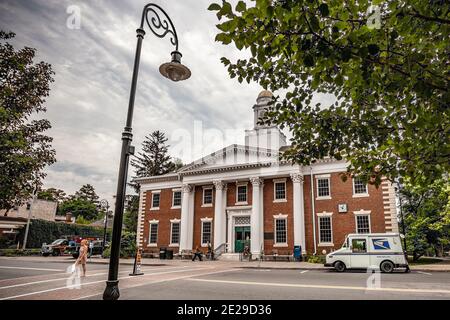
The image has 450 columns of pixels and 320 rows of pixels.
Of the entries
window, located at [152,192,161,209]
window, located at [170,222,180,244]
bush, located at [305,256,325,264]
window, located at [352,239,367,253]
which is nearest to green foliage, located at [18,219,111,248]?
window, located at [152,192,161,209]

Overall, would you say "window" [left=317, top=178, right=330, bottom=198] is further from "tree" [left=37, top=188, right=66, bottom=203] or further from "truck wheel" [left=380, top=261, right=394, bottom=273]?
"tree" [left=37, top=188, right=66, bottom=203]

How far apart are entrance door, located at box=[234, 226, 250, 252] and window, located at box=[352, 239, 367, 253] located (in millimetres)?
13999

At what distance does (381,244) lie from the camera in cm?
1705

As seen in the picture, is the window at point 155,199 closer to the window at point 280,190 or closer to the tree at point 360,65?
the window at point 280,190

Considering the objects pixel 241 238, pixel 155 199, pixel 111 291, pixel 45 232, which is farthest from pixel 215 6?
pixel 45 232

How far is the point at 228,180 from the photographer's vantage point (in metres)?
31.9

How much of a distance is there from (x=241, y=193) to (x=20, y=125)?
21.4 m

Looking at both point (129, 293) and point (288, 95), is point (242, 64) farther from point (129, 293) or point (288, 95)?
point (129, 293)

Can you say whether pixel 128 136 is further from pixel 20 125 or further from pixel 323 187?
pixel 323 187

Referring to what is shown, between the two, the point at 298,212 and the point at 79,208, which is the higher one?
the point at 79,208

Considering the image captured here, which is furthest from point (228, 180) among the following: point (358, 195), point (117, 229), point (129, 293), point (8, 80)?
point (117, 229)

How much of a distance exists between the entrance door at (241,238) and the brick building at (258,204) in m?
0.10

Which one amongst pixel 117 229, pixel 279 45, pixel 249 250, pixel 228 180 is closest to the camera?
pixel 279 45

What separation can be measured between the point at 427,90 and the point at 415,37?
748mm
